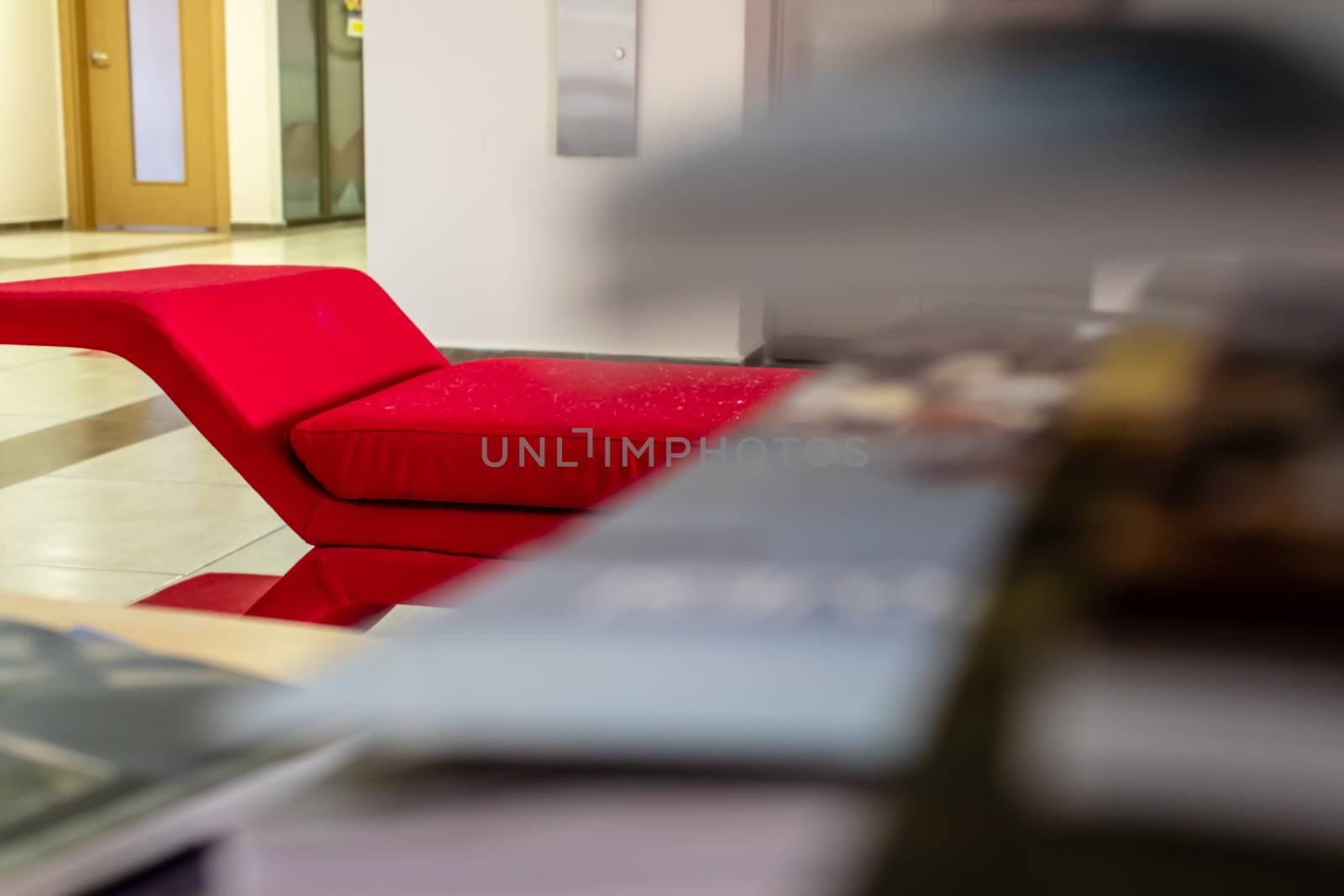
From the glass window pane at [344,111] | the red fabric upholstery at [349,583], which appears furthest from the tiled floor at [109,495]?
the glass window pane at [344,111]

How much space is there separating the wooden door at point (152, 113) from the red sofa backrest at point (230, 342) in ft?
25.0

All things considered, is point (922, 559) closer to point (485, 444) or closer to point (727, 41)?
point (485, 444)

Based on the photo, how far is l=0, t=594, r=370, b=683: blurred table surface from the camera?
1.85 ft

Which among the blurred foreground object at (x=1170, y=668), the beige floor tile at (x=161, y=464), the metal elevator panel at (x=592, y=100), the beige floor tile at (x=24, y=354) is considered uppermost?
the metal elevator panel at (x=592, y=100)

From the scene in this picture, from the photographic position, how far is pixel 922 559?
0.32ft

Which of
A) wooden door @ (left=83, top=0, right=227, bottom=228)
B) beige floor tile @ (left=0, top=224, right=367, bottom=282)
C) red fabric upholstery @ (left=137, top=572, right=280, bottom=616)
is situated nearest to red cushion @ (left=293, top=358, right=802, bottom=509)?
red fabric upholstery @ (left=137, top=572, right=280, bottom=616)

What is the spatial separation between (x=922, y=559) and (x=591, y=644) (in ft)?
0.08

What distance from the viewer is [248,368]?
1522 mm

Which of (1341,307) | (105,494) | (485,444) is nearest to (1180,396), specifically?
(1341,307)

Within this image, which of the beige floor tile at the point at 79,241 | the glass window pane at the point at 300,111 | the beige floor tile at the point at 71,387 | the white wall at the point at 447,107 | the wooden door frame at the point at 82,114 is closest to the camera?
the beige floor tile at the point at 71,387

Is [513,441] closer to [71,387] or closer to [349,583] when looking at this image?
[349,583]

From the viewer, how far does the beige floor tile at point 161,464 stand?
260 centimetres

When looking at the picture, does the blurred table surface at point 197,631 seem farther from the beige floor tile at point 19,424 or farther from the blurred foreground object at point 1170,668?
the beige floor tile at point 19,424

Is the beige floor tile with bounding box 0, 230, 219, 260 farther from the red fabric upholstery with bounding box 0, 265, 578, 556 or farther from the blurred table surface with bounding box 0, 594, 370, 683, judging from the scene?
the blurred table surface with bounding box 0, 594, 370, 683
